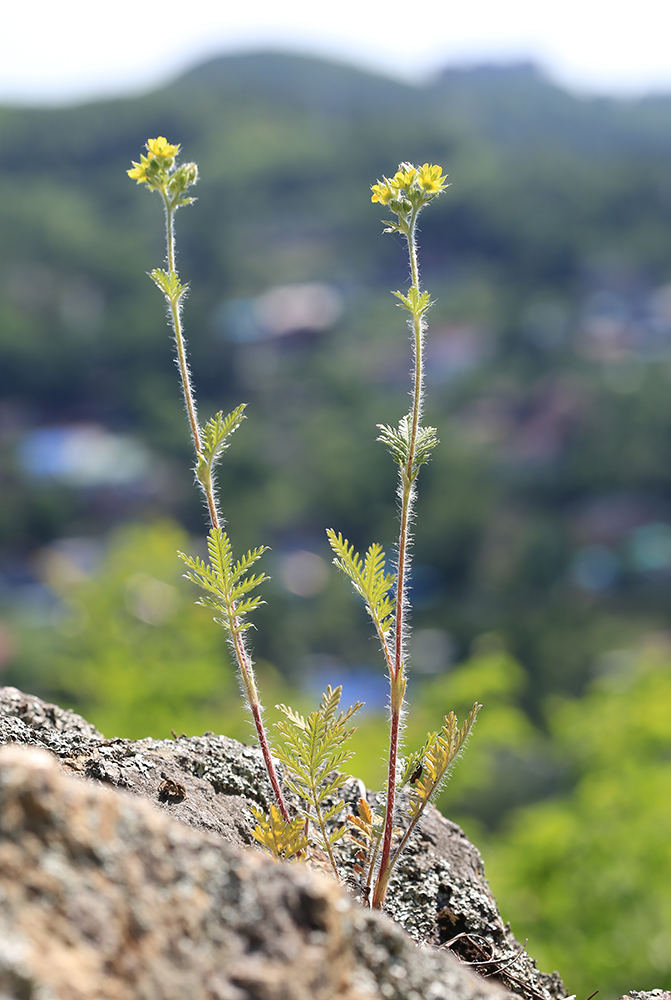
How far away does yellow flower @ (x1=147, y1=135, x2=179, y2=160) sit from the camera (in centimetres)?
218

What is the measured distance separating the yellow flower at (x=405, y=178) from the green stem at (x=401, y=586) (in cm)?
9

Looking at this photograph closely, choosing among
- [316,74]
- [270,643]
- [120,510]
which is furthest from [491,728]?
[316,74]

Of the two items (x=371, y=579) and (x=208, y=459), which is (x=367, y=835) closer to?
(x=371, y=579)

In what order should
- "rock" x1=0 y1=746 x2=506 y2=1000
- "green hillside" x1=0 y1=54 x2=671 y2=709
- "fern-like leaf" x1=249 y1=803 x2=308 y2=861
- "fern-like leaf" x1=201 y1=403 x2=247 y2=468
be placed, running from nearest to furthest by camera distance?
"rock" x1=0 y1=746 x2=506 y2=1000 → "fern-like leaf" x1=249 y1=803 x2=308 y2=861 → "fern-like leaf" x1=201 y1=403 x2=247 y2=468 → "green hillside" x1=0 y1=54 x2=671 y2=709

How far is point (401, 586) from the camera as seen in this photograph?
211 centimetres

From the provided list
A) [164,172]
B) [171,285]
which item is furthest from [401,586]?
[164,172]

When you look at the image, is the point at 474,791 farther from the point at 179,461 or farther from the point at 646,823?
the point at 179,461

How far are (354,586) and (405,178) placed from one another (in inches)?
41.2

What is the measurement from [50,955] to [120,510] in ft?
218

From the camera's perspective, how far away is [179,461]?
69500 millimetres

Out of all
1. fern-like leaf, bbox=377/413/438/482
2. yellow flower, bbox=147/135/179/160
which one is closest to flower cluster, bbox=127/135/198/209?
yellow flower, bbox=147/135/179/160

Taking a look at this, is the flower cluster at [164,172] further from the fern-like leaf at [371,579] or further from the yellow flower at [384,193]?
the fern-like leaf at [371,579]

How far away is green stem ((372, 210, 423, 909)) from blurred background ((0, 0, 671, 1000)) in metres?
3.13

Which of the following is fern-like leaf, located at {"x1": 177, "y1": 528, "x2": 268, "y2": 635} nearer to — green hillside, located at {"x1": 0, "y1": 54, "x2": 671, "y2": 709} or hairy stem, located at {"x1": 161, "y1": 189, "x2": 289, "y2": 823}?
hairy stem, located at {"x1": 161, "y1": 189, "x2": 289, "y2": 823}
